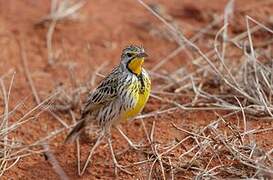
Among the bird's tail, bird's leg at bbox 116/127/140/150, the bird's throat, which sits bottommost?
bird's leg at bbox 116/127/140/150

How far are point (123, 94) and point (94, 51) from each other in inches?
118

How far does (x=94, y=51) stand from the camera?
941 cm

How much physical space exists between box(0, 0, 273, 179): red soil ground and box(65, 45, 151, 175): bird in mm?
359

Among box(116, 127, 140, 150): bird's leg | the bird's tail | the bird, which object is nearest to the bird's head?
the bird

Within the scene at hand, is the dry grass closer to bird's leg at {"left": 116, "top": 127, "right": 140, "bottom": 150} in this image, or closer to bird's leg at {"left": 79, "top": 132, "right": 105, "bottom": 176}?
bird's leg at {"left": 79, "top": 132, "right": 105, "bottom": 176}

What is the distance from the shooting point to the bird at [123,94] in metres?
6.46

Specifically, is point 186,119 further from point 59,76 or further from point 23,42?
point 23,42

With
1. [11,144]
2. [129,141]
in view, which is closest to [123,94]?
[129,141]

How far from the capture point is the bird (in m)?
6.46

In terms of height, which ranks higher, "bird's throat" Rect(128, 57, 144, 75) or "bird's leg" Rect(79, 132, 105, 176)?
"bird's throat" Rect(128, 57, 144, 75)

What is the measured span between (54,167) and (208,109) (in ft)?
5.64

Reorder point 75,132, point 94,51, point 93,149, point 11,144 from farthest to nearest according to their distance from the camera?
point 94,51 → point 75,132 → point 93,149 → point 11,144

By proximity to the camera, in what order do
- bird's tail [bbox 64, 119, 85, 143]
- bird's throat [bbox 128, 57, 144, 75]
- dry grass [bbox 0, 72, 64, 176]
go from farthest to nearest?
bird's tail [bbox 64, 119, 85, 143]
bird's throat [bbox 128, 57, 144, 75]
dry grass [bbox 0, 72, 64, 176]

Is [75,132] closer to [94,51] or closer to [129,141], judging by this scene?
[129,141]
